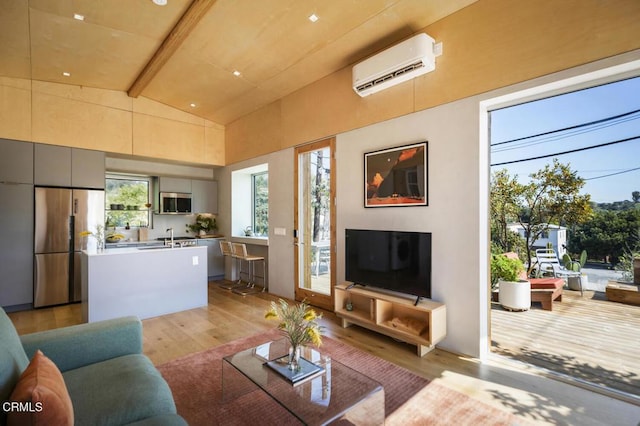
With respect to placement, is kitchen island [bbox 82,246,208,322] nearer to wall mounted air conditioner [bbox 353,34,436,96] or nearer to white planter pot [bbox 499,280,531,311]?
wall mounted air conditioner [bbox 353,34,436,96]

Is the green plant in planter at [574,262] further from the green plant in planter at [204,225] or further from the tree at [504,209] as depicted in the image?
the green plant in planter at [204,225]

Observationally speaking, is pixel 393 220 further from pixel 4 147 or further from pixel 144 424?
pixel 4 147

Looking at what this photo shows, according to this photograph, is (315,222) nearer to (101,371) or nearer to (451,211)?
(451,211)

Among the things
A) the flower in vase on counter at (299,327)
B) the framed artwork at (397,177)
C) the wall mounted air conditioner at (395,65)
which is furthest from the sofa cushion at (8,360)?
the wall mounted air conditioner at (395,65)

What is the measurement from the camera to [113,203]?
6.12 meters

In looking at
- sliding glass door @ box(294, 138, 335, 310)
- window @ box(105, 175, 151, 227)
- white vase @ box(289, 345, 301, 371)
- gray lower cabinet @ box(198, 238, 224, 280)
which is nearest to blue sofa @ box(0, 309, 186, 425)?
white vase @ box(289, 345, 301, 371)

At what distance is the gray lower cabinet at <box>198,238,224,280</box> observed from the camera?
267 inches

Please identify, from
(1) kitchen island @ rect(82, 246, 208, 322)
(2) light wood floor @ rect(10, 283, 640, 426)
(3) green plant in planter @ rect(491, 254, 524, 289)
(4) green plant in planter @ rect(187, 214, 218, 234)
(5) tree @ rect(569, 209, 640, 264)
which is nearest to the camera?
(2) light wood floor @ rect(10, 283, 640, 426)

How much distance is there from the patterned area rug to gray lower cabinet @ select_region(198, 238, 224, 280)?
13.1 ft

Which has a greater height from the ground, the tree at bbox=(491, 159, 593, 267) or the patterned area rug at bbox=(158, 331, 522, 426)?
A: the tree at bbox=(491, 159, 593, 267)

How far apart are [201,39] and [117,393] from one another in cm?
396

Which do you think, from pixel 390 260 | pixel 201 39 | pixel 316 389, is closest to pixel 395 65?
pixel 390 260

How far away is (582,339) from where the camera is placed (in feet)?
9.47

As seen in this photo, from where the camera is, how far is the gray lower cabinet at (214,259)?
678 cm
